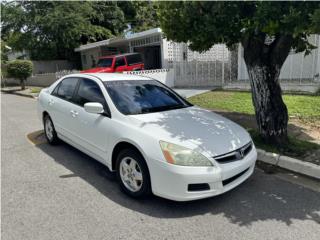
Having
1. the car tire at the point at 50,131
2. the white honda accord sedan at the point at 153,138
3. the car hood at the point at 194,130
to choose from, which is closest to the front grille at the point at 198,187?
the white honda accord sedan at the point at 153,138

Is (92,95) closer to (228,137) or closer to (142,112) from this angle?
(142,112)

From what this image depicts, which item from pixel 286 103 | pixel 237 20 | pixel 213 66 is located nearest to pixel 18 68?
pixel 213 66

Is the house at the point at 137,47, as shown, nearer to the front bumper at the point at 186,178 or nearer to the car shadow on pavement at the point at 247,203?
the car shadow on pavement at the point at 247,203

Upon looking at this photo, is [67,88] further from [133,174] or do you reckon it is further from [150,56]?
[150,56]

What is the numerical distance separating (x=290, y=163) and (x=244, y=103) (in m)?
4.65

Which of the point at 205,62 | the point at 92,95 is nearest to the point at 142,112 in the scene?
the point at 92,95

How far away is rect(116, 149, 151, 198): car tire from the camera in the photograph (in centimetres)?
330

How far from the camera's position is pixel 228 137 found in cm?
348

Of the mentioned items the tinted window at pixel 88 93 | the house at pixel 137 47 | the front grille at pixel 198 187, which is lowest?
the front grille at pixel 198 187

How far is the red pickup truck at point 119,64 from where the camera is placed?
14585 millimetres

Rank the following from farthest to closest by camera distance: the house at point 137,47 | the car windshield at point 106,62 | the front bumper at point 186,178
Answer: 1. the house at point 137,47
2. the car windshield at point 106,62
3. the front bumper at point 186,178

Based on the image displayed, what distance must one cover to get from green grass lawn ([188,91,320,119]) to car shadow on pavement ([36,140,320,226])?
148 inches

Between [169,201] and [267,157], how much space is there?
2.04 metres

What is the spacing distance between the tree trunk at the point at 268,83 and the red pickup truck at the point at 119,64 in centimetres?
1059
